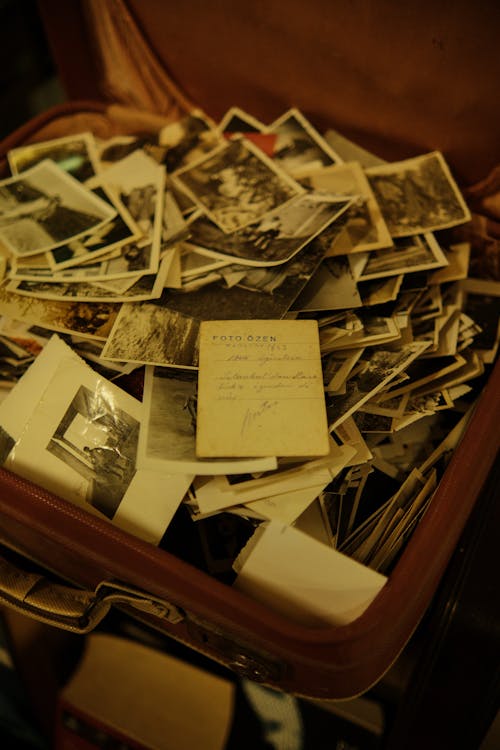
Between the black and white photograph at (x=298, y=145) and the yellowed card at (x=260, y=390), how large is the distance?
1.45 feet

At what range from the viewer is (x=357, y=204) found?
3.42 feet

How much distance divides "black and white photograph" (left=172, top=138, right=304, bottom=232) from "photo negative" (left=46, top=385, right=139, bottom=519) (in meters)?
0.38

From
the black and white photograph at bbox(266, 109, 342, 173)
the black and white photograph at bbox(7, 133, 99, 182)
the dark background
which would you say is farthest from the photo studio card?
the dark background

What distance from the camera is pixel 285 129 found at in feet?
3.86

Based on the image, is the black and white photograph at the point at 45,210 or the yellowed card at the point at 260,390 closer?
the yellowed card at the point at 260,390

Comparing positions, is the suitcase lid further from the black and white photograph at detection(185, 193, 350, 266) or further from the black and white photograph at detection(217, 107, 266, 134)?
the black and white photograph at detection(185, 193, 350, 266)

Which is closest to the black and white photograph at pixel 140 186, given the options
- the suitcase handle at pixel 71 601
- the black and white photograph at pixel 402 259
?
the black and white photograph at pixel 402 259

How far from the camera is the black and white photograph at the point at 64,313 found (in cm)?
92

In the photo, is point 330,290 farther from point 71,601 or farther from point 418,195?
point 71,601

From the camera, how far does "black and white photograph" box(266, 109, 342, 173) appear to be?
1.14m

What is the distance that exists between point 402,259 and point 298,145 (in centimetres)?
34

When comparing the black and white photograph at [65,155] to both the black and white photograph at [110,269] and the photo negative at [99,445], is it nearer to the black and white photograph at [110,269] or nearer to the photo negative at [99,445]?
the black and white photograph at [110,269]
